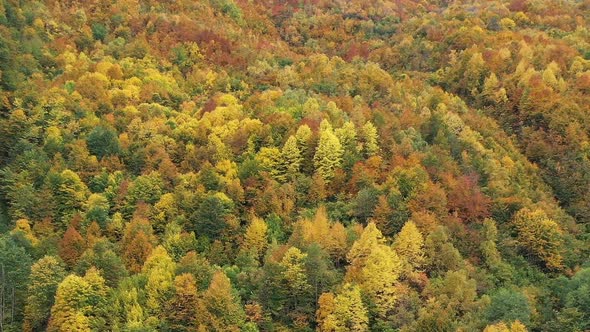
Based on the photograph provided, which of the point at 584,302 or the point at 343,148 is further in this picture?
the point at 343,148

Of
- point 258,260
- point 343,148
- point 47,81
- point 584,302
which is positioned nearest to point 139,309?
point 258,260

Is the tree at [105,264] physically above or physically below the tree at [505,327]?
below

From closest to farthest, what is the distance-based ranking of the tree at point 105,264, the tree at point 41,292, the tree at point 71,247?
the tree at point 41,292, the tree at point 105,264, the tree at point 71,247

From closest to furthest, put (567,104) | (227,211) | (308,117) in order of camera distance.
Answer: (227,211)
(308,117)
(567,104)

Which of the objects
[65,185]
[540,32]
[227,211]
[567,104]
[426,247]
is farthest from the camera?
[540,32]

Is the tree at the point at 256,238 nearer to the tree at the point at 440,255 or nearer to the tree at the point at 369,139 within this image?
the tree at the point at 440,255

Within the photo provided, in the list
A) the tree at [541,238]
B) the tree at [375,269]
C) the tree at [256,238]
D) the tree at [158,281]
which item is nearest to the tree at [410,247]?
the tree at [375,269]

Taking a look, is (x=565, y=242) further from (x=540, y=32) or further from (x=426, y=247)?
(x=540, y=32)

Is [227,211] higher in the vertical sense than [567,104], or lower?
lower
